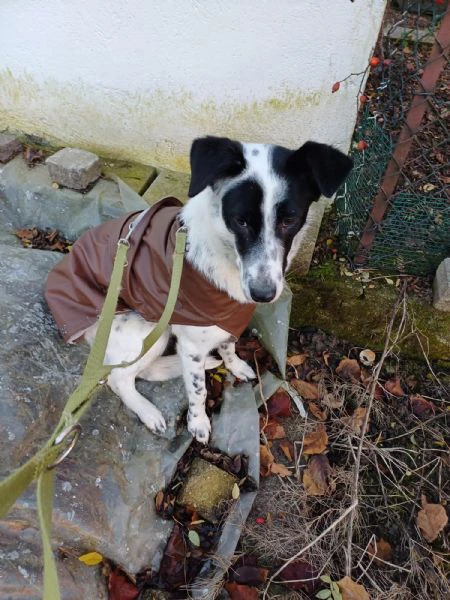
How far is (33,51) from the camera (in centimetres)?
350

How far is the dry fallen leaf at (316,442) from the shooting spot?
2.81 metres

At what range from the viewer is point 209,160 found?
1914 millimetres

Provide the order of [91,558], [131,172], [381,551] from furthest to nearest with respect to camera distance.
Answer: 1. [131,172]
2. [381,551]
3. [91,558]

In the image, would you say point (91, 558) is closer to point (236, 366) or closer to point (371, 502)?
point (236, 366)

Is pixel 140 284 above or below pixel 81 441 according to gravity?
above

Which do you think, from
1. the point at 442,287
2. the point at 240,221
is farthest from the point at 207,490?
the point at 442,287

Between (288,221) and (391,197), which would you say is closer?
(288,221)

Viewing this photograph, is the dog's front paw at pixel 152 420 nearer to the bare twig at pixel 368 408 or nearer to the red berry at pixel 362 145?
the bare twig at pixel 368 408

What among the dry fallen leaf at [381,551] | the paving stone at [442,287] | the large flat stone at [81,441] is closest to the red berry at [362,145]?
the paving stone at [442,287]

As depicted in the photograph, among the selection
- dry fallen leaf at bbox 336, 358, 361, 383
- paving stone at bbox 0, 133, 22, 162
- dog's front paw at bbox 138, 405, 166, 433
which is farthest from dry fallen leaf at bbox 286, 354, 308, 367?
paving stone at bbox 0, 133, 22, 162

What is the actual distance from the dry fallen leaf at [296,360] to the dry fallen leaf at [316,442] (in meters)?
0.49

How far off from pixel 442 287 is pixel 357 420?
103cm

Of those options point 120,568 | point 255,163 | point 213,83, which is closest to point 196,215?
point 255,163

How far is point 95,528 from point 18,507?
36 centimetres
